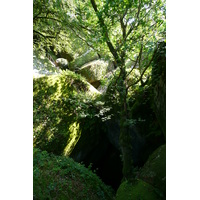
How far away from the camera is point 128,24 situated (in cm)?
347

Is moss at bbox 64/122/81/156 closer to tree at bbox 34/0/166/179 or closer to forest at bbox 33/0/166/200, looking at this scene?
forest at bbox 33/0/166/200

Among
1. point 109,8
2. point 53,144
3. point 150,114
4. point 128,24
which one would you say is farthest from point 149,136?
point 109,8

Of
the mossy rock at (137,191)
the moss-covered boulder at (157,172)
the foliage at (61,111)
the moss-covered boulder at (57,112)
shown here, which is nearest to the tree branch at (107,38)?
the foliage at (61,111)

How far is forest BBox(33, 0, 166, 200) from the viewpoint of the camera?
2.84 metres

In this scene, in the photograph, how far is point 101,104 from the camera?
4.56 metres

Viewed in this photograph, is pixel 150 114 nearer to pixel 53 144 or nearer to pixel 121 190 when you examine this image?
pixel 121 190

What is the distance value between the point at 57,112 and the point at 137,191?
230 cm

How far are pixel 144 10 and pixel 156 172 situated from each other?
96.9 inches

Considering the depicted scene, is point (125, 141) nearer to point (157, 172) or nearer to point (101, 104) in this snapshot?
point (157, 172)

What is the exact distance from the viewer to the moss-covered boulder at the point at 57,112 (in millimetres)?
3871

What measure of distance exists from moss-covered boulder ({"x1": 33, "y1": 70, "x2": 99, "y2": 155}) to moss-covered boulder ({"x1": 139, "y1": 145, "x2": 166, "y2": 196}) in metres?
1.81
